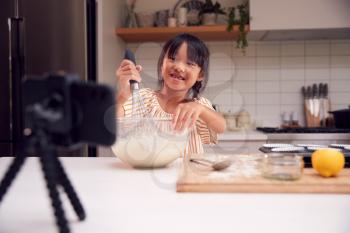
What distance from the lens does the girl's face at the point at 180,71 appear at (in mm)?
1545

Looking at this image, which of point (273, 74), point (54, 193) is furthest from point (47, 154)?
point (273, 74)

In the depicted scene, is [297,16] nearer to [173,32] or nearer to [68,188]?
[173,32]

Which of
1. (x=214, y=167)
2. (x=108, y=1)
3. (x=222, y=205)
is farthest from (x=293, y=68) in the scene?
(x=222, y=205)

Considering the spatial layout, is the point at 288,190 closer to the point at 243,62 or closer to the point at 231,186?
the point at 231,186

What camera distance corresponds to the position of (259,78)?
2.88m

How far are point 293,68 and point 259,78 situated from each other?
0.85 ft

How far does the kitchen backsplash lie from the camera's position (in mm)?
2814

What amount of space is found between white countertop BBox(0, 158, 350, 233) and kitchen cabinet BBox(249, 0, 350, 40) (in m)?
1.87

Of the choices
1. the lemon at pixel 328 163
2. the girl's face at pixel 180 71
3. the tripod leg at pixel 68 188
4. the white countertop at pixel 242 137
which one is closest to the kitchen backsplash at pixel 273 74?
the white countertop at pixel 242 137

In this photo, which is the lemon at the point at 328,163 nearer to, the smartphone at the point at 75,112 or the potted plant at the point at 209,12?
the smartphone at the point at 75,112

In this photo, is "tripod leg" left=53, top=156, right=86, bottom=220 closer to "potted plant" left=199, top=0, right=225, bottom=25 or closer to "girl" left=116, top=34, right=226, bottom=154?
"girl" left=116, top=34, right=226, bottom=154

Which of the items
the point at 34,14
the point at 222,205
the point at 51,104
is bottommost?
the point at 222,205

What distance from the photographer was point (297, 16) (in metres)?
2.44

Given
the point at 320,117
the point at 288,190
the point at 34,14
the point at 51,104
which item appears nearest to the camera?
the point at 51,104
